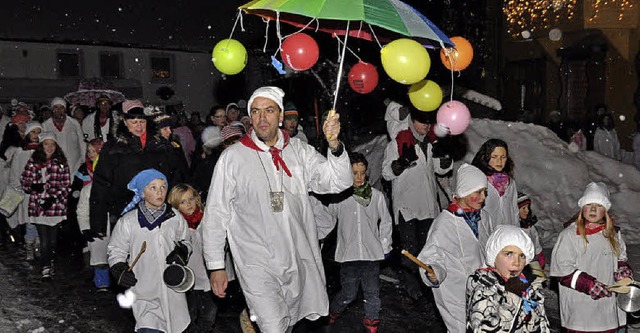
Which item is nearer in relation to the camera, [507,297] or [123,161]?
[507,297]

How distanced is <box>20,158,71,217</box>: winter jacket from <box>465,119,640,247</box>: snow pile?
6.49m

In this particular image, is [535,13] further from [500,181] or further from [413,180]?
[500,181]

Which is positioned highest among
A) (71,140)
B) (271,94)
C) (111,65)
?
(111,65)

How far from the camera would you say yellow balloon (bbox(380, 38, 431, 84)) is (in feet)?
19.6

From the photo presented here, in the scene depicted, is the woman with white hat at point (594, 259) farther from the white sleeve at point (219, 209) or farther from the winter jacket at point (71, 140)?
the winter jacket at point (71, 140)

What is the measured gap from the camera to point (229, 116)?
12.6 metres

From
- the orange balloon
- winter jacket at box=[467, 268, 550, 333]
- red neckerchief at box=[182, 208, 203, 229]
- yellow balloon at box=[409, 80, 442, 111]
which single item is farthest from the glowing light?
winter jacket at box=[467, 268, 550, 333]

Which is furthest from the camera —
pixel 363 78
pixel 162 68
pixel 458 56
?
pixel 162 68

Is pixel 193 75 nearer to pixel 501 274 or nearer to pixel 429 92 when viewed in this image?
pixel 429 92

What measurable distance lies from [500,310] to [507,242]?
0.45 meters

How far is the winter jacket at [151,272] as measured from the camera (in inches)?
240

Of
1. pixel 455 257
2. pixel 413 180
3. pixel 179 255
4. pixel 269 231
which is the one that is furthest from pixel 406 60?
pixel 413 180

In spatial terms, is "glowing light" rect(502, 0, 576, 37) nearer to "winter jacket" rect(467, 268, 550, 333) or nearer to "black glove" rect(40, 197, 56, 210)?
"black glove" rect(40, 197, 56, 210)

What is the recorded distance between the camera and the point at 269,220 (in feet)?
17.1
